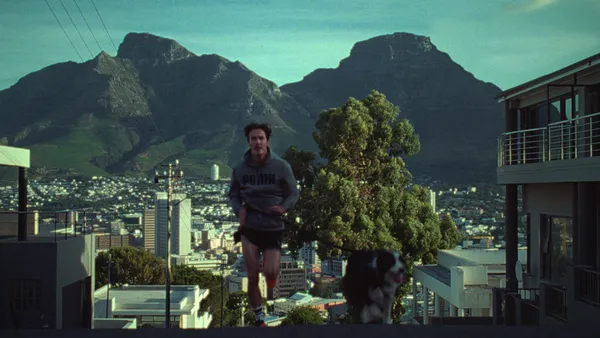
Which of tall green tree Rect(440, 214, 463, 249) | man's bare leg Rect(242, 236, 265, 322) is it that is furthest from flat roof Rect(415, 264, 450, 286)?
man's bare leg Rect(242, 236, 265, 322)

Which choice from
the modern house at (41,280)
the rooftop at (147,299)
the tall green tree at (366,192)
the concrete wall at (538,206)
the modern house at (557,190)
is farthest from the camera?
the rooftop at (147,299)

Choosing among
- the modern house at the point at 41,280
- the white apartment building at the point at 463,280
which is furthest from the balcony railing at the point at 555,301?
the modern house at the point at 41,280

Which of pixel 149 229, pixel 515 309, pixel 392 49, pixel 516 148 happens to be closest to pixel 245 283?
pixel 515 309

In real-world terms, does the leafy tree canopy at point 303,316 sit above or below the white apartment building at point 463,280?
below

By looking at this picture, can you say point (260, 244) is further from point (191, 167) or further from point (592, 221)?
point (191, 167)

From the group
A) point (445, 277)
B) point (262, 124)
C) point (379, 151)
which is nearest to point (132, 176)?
point (379, 151)

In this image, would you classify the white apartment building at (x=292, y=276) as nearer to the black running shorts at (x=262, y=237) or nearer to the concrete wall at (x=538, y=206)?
the concrete wall at (x=538, y=206)

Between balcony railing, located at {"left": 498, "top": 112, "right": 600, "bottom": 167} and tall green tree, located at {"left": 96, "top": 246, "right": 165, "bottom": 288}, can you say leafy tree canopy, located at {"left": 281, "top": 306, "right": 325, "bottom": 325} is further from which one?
balcony railing, located at {"left": 498, "top": 112, "right": 600, "bottom": 167}
